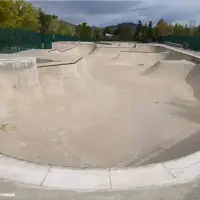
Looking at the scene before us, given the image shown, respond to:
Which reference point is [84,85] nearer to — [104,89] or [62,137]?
[104,89]

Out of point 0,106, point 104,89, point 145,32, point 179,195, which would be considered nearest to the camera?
point 179,195

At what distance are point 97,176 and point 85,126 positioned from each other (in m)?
5.45

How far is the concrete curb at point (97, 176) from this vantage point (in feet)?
13.8

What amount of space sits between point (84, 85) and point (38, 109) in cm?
462

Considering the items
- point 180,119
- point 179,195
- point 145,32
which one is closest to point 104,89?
point 180,119

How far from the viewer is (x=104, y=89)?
52.9ft

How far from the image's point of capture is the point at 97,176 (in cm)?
448

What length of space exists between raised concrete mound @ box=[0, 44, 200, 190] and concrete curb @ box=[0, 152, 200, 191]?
0.02m

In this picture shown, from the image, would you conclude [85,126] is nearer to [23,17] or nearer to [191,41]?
[191,41]

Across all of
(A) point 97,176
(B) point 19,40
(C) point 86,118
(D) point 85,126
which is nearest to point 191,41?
(B) point 19,40

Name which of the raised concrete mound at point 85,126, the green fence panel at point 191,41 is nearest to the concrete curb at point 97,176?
the raised concrete mound at point 85,126

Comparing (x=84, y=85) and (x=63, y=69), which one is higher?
(x=63, y=69)

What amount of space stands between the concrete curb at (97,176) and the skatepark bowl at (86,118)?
6.93 feet

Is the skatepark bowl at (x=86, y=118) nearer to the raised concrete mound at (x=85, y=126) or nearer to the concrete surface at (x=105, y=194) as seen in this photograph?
the raised concrete mound at (x=85, y=126)
